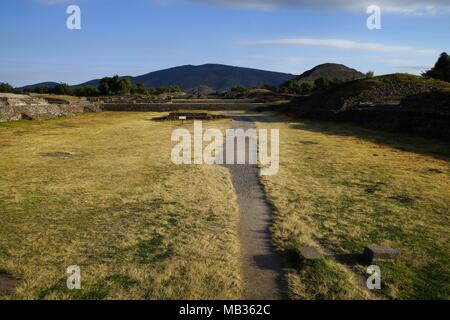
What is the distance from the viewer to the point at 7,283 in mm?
6340

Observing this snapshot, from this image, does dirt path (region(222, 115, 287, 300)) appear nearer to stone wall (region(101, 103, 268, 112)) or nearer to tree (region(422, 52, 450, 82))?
stone wall (region(101, 103, 268, 112))

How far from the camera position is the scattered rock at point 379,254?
7.11 meters

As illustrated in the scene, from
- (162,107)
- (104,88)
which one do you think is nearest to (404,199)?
(162,107)

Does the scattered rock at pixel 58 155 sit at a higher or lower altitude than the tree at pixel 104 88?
lower

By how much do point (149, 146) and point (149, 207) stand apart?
11.1m

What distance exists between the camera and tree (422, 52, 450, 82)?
2087 inches

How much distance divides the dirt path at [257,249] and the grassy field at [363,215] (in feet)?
0.81

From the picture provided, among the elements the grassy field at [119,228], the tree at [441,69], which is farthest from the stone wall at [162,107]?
the grassy field at [119,228]

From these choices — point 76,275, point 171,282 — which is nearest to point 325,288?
point 171,282

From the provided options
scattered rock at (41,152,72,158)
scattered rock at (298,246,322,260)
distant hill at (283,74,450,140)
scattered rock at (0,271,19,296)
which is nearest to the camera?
scattered rock at (0,271,19,296)
